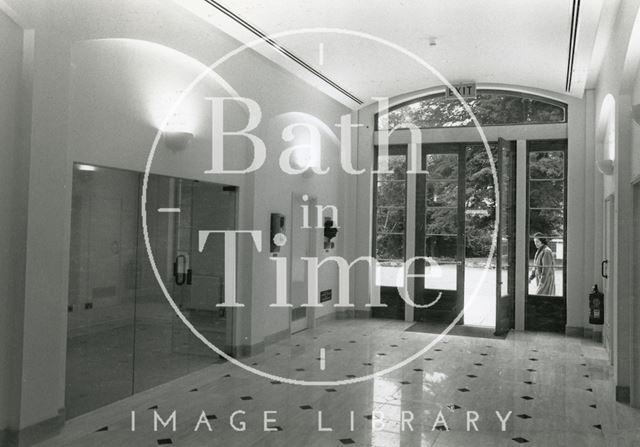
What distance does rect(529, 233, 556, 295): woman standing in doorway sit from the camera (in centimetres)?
1010

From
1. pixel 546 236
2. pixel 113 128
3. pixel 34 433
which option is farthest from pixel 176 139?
pixel 546 236

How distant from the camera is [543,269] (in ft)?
33.3

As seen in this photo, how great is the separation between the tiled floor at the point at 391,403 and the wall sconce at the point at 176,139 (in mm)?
2585

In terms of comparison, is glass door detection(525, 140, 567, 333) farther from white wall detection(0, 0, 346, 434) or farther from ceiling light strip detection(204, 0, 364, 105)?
white wall detection(0, 0, 346, 434)

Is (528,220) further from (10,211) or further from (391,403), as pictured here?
(10,211)

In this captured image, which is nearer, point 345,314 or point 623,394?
point 623,394

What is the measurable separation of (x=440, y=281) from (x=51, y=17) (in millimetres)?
7976

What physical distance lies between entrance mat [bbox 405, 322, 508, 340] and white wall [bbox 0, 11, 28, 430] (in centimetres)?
686

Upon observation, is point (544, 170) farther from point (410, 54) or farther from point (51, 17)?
point (51, 17)

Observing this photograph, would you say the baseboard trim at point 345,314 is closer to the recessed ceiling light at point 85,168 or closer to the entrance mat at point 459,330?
the entrance mat at point 459,330

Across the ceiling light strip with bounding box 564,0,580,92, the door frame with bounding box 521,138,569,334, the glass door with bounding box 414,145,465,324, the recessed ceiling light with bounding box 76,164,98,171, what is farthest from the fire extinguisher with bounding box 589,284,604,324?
the recessed ceiling light with bounding box 76,164,98,171

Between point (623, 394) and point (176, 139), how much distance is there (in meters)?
5.35

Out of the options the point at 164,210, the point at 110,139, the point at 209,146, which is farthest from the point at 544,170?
the point at 110,139

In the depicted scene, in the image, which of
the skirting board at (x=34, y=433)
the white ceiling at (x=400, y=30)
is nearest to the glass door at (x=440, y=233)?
the white ceiling at (x=400, y=30)
